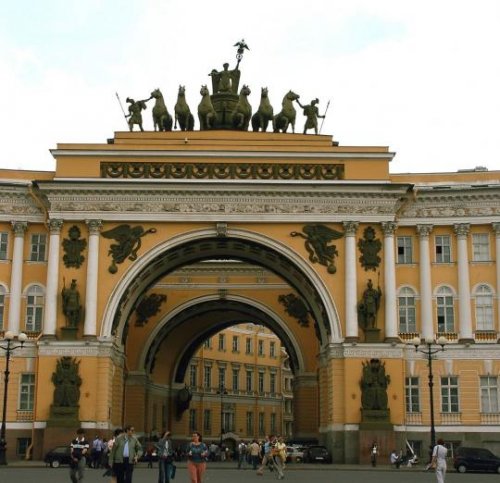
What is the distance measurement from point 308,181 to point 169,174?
22.5 ft

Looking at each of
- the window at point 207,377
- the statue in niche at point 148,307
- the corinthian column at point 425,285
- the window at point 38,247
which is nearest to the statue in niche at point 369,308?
the corinthian column at point 425,285

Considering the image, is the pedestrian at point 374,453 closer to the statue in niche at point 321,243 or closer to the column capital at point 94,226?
the statue in niche at point 321,243

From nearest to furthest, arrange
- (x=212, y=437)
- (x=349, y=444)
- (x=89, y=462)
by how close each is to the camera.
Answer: (x=89, y=462)
(x=349, y=444)
(x=212, y=437)

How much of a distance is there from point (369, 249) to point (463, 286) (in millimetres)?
5135

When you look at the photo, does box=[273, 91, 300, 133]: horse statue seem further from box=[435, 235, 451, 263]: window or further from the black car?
the black car

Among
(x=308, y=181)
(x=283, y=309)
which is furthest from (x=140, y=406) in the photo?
(x=308, y=181)

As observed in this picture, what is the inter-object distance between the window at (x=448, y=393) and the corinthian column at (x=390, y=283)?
3581 mm

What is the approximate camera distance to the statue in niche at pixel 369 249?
48.2m

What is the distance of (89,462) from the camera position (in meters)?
43.4

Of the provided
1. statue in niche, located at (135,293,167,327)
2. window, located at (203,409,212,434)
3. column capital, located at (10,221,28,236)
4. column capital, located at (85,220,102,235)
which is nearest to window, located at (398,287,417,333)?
column capital, located at (85,220,102,235)

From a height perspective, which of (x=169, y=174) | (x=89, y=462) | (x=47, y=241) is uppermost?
(x=169, y=174)

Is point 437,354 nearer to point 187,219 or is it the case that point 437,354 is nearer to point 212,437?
point 187,219

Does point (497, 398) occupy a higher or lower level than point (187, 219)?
lower

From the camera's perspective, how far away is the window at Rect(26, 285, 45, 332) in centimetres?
4888
